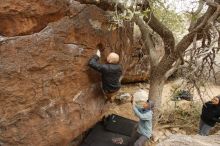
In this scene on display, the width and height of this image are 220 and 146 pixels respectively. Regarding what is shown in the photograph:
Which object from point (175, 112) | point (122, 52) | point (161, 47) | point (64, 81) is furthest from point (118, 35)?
point (161, 47)

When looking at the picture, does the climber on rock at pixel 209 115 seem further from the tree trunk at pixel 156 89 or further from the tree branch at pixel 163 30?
the tree branch at pixel 163 30

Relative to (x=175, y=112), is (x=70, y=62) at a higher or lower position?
higher

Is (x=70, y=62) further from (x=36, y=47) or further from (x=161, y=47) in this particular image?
(x=161, y=47)

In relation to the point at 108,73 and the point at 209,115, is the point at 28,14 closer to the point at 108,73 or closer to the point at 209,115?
the point at 108,73

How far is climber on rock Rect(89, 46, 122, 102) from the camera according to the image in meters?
7.77

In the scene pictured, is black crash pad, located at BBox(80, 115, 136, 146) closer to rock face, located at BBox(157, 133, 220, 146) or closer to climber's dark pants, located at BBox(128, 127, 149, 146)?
climber's dark pants, located at BBox(128, 127, 149, 146)

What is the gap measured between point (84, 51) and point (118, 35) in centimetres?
138

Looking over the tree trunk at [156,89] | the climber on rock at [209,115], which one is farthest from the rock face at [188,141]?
the tree trunk at [156,89]

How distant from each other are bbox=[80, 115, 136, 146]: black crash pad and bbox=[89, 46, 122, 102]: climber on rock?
4.44ft

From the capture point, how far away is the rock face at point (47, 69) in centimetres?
680

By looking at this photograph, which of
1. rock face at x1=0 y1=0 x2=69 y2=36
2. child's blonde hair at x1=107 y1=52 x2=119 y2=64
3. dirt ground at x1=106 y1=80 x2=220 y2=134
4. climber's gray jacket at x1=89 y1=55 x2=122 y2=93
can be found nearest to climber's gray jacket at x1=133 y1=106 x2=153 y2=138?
climber's gray jacket at x1=89 y1=55 x2=122 y2=93

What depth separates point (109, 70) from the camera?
784cm

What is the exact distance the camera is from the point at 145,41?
946 cm

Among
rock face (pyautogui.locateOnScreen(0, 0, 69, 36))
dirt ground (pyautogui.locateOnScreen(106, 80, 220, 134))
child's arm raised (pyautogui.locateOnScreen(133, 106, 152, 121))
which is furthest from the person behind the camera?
dirt ground (pyautogui.locateOnScreen(106, 80, 220, 134))
